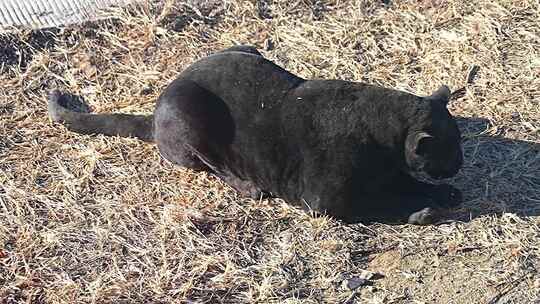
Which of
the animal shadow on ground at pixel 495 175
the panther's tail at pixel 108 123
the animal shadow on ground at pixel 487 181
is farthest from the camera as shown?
the panther's tail at pixel 108 123

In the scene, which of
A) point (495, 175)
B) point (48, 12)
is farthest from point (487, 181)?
point (48, 12)

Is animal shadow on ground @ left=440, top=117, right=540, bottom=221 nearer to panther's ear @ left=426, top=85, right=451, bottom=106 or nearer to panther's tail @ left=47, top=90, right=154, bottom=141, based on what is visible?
panther's ear @ left=426, top=85, right=451, bottom=106

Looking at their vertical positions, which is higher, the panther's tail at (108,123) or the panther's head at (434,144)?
the panther's head at (434,144)

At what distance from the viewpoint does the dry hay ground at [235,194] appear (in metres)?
4.74

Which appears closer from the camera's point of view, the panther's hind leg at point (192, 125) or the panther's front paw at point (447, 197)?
the panther's front paw at point (447, 197)

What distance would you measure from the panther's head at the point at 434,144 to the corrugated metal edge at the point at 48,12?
124 inches

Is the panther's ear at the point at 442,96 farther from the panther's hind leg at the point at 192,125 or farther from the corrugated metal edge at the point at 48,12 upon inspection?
the corrugated metal edge at the point at 48,12

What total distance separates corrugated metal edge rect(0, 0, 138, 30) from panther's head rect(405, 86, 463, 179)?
3.14m

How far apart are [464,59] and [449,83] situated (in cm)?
31

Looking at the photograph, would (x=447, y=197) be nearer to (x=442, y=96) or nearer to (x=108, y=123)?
(x=442, y=96)

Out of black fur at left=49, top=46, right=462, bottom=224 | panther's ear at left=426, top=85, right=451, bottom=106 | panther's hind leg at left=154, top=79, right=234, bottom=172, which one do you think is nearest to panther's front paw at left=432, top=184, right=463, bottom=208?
black fur at left=49, top=46, right=462, bottom=224

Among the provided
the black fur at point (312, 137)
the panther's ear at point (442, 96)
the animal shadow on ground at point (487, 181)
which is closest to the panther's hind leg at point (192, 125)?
the black fur at point (312, 137)

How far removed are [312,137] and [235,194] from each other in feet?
2.26

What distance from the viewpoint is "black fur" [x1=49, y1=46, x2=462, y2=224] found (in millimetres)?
4875
